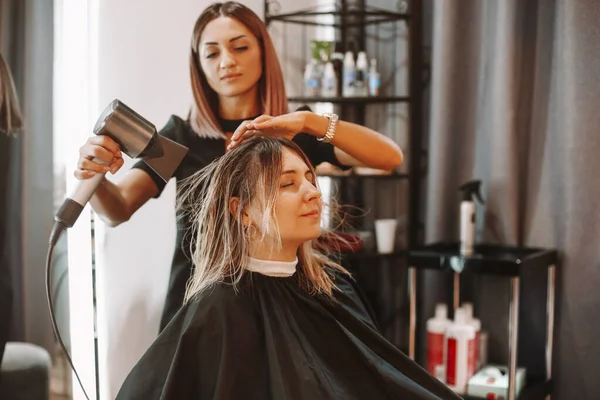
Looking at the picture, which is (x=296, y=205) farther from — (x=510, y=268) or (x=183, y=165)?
(x=510, y=268)

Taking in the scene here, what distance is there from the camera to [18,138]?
1.77 m

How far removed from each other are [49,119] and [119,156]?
0.33m

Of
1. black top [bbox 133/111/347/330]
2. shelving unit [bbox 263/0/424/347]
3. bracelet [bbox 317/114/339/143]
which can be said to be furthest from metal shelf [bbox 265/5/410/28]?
bracelet [bbox 317/114/339/143]

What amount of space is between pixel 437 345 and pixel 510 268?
441mm

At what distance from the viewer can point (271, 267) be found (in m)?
1.65

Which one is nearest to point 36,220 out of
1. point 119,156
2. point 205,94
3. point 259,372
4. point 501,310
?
point 119,156

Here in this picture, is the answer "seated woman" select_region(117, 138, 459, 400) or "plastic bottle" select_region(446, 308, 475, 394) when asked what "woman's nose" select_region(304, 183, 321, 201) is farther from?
"plastic bottle" select_region(446, 308, 475, 394)

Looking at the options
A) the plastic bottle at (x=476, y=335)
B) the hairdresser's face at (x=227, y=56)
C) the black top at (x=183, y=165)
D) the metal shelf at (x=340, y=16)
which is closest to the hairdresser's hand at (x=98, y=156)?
the black top at (x=183, y=165)

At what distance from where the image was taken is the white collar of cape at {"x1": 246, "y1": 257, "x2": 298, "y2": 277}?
64.4 inches

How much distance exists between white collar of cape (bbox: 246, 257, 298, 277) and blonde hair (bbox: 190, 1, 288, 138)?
1.74 ft

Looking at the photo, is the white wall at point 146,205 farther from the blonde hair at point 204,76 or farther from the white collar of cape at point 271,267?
the white collar of cape at point 271,267

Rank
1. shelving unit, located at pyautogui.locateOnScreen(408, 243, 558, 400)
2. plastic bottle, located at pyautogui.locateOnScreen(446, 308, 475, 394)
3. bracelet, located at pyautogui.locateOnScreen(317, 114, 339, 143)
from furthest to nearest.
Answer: plastic bottle, located at pyautogui.locateOnScreen(446, 308, 475, 394), shelving unit, located at pyautogui.locateOnScreen(408, 243, 558, 400), bracelet, located at pyautogui.locateOnScreen(317, 114, 339, 143)

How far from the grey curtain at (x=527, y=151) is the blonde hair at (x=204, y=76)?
0.85 metres

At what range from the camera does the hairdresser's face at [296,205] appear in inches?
63.2
